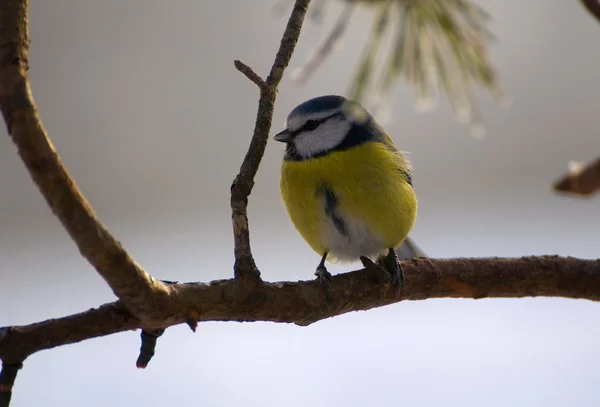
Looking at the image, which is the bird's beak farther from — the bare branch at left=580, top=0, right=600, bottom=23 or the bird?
the bare branch at left=580, top=0, right=600, bottom=23

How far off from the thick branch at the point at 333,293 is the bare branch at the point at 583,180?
0.45m

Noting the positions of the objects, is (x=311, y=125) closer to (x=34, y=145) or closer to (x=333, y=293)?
(x=333, y=293)

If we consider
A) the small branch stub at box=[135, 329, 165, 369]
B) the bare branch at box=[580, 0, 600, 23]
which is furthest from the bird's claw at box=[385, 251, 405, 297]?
the bare branch at box=[580, 0, 600, 23]

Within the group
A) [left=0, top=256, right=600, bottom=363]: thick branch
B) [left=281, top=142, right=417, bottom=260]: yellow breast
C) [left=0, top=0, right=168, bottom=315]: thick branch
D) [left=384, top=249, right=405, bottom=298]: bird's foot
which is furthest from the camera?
[left=281, top=142, right=417, bottom=260]: yellow breast

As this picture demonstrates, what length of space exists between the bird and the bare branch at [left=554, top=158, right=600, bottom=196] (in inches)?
23.3

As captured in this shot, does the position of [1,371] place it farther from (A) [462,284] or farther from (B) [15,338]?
(A) [462,284]

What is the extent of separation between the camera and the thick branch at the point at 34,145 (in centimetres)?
62

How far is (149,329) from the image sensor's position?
2.55 feet

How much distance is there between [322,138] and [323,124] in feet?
0.13

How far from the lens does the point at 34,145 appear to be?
0.63 metres

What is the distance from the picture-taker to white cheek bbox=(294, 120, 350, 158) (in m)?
1.30

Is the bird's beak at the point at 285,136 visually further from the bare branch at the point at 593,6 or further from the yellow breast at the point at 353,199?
the bare branch at the point at 593,6

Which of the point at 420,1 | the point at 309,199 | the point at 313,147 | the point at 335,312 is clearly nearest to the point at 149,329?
the point at 335,312

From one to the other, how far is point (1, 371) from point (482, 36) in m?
0.91
